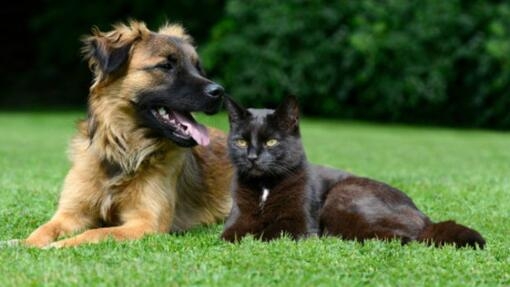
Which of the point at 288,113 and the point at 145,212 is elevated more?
the point at 288,113

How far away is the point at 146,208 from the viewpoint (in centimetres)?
648

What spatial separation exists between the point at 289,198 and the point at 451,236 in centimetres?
113

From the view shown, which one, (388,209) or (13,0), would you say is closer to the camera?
(388,209)

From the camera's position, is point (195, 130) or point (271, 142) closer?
point (271, 142)

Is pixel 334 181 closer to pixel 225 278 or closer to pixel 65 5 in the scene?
pixel 225 278

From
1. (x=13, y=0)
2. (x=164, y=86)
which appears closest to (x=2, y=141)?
(x=164, y=86)

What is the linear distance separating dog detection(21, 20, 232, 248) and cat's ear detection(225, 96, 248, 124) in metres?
0.14

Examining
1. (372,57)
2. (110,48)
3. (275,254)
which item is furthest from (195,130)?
(372,57)

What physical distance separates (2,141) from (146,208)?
10.8m

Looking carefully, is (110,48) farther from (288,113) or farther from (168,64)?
(288,113)

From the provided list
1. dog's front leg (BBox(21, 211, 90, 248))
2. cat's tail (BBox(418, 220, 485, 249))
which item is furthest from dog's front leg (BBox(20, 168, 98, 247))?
cat's tail (BBox(418, 220, 485, 249))

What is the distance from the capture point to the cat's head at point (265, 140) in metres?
6.26

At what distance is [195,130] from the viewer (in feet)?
21.9

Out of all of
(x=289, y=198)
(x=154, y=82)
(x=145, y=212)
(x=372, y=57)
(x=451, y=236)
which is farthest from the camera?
(x=372, y=57)
